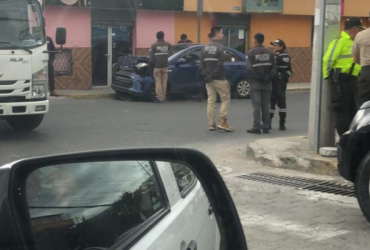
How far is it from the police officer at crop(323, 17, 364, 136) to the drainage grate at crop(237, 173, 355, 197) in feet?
3.12

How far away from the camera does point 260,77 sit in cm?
1134

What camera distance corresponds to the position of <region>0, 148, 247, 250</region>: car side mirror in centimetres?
188

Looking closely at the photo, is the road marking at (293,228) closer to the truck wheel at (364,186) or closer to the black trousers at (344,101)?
the truck wheel at (364,186)

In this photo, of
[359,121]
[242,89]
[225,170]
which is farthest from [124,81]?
[359,121]

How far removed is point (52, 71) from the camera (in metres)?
17.8

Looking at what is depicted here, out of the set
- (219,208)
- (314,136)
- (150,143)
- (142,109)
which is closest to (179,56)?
(142,109)

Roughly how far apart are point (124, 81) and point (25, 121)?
5.79 m

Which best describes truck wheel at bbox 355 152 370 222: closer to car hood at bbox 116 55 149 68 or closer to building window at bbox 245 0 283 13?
car hood at bbox 116 55 149 68

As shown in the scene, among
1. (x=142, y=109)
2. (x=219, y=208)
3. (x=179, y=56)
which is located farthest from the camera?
(x=179, y=56)

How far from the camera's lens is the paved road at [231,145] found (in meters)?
5.75

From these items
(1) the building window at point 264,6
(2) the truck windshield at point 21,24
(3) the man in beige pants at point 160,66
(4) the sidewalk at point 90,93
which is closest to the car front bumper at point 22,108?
(2) the truck windshield at point 21,24

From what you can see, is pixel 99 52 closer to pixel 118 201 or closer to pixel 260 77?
pixel 260 77

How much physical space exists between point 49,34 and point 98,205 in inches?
Answer: 704

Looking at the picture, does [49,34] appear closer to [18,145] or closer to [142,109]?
[142,109]
